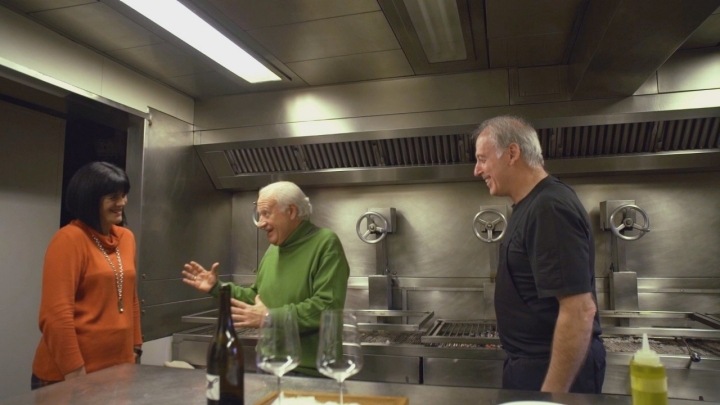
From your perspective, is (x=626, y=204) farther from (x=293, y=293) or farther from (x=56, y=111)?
(x=56, y=111)

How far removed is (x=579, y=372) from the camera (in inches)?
57.5

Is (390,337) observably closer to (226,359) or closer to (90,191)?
(90,191)

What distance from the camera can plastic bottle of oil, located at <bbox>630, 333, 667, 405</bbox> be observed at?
2.77 ft

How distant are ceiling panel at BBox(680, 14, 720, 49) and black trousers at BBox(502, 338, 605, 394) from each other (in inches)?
71.1

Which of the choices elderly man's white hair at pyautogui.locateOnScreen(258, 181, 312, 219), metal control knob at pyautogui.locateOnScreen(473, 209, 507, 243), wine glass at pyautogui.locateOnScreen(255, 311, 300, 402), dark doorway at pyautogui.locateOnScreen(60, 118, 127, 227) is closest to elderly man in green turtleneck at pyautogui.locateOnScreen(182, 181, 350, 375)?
elderly man's white hair at pyautogui.locateOnScreen(258, 181, 312, 219)

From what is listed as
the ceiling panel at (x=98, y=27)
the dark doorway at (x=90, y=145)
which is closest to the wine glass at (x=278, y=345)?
the ceiling panel at (x=98, y=27)

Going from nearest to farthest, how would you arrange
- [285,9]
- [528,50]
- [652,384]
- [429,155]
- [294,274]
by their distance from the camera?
[652,384]
[294,274]
[285,9]
[528,50]
[429,155]

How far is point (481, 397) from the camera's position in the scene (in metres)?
1.21

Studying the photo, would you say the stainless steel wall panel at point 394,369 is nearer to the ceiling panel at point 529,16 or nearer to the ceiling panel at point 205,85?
the ceiling panel at point 529,16

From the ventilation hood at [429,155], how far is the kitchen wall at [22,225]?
38.1 inches

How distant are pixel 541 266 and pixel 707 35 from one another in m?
1.98

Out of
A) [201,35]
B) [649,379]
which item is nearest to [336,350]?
[649,379]

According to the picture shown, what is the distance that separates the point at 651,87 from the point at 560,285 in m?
1.93

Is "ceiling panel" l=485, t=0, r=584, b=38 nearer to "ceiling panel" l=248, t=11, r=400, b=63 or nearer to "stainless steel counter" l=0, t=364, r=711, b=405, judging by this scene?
"ceiling panel" l=248, t=11, r=400, b=63
